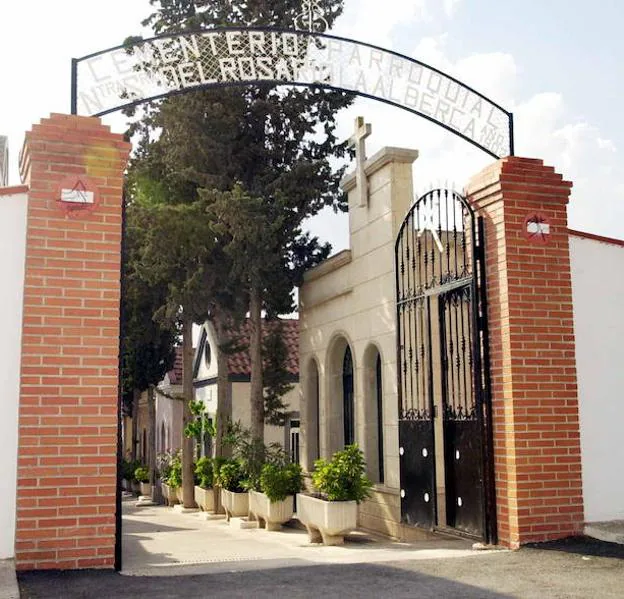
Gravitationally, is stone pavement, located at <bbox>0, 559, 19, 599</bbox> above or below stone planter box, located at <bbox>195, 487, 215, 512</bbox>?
above

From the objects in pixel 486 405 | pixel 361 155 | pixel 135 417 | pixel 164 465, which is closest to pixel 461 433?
pixel 486 405

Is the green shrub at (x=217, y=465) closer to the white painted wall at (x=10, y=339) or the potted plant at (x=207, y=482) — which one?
the potted plant at (x=207, y=482)

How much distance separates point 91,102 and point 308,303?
33.4 ft

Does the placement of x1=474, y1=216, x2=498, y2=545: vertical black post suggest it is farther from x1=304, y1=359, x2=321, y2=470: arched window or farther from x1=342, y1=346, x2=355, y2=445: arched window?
x1=304, y1=359, x2=321, y2=470: arched window

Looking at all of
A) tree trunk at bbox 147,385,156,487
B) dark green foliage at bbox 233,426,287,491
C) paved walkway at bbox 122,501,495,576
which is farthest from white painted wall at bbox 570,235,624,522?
tree trunk at bbox 147,385,156,487

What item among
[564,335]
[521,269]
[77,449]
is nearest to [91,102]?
[77,449]

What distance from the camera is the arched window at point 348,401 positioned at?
1609cm

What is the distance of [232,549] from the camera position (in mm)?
12375

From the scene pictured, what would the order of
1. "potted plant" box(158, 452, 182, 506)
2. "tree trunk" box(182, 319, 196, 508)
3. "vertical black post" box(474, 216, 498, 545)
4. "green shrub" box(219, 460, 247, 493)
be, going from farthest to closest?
"potted plant" box(158, 452, 182, 506)
"tree trunk" box(182, 319, 196, 508)
"green shrub" box(219, 460, 247, 493)
"vertical black post" box(474, 216, 498, 545)

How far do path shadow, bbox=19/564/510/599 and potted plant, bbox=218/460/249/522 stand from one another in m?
10.5

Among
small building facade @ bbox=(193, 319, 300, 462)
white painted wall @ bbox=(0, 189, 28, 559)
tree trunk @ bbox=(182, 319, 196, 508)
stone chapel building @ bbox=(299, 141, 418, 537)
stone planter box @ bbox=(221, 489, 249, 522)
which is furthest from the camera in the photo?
small building facade @ bbox=(193, 319, 300, 462)

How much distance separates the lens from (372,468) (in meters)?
14.5

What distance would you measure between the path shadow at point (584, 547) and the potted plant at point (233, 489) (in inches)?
392

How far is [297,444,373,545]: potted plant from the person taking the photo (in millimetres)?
12094
